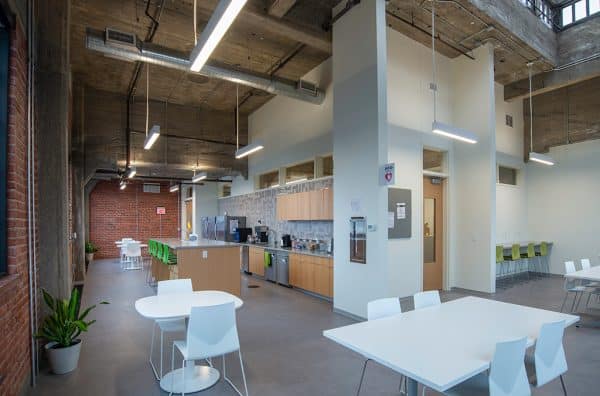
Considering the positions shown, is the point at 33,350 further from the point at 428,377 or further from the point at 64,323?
the point at 428,377

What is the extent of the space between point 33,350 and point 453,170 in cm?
723

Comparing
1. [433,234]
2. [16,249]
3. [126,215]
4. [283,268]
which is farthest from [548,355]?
[126,215]

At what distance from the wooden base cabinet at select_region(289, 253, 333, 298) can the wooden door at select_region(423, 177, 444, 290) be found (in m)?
1.98

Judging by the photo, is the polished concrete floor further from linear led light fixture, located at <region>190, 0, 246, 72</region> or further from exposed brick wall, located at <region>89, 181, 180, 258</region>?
exposed brick wall, located at <region>89, 181, 180, 258</region>

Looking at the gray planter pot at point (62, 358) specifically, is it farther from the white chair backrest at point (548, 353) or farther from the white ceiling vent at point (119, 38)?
the white ceiling vent at point (119, 38)

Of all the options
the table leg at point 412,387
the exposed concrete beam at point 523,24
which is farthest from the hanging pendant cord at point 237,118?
the table leg at point 412,387

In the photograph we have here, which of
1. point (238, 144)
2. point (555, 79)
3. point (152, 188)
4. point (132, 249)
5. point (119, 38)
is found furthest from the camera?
point (152, 188)

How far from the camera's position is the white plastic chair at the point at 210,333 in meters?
2.52

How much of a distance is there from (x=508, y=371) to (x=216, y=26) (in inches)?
122

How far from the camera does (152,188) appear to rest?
46.1ft

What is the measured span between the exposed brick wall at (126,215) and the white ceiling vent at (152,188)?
0.15m

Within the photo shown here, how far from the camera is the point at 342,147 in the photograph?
5367mm

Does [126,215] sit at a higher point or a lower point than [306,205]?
lower

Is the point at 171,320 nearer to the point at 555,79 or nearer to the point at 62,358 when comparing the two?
the point at 62,358
